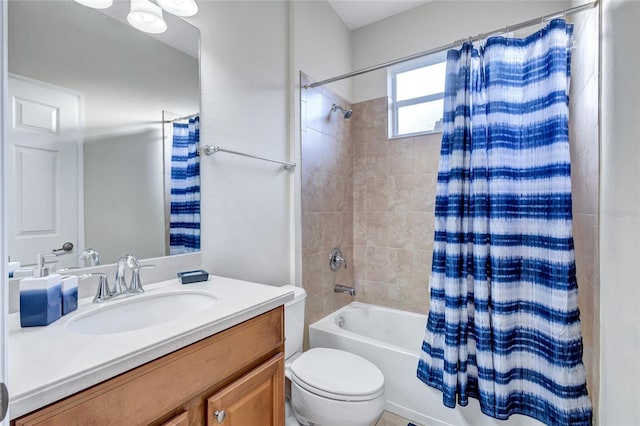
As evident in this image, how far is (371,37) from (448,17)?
629mm

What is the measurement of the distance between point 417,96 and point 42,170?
96.7 inches

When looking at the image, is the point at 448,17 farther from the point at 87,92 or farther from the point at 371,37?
the point at 87,92

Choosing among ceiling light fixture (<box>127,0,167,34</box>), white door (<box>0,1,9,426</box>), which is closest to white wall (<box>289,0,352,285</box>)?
ceiling light fixture (<box>127,0,167,34</box>)

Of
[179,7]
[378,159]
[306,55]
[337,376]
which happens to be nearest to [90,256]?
[179,7]

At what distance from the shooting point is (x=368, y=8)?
238cm

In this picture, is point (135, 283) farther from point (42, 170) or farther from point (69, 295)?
point (42, 170)

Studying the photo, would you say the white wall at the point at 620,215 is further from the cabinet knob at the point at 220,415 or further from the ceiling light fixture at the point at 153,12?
the ceiling light fixture at the point at 153,12

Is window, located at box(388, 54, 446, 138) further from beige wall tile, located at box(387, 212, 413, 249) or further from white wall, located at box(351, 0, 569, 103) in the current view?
beige wall tile, located at box(387, 212, 413, 249)

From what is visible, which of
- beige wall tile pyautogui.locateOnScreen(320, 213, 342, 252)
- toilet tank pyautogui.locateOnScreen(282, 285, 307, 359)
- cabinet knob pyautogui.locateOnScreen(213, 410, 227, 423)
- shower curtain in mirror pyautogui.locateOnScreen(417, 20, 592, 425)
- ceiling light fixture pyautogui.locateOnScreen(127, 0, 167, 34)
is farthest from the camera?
beige wall tile pyautogui.locateOnScreen(320, 213, 342, 252)

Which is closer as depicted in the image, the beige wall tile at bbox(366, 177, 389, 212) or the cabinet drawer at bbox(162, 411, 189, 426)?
the cabinet drawer at bbox(162, 411, 189, 426)

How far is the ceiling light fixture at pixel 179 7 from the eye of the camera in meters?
1.18

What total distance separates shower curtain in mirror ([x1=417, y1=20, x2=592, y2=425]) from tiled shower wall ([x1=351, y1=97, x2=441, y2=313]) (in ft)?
2.56

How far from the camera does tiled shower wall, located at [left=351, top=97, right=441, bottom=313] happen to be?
91.7 inches

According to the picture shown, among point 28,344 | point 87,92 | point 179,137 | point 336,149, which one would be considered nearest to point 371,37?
point 336,149
